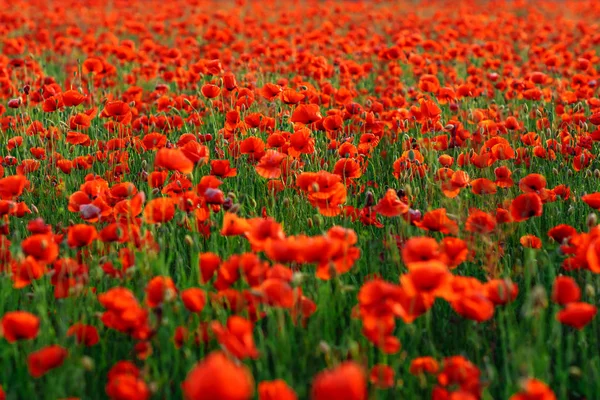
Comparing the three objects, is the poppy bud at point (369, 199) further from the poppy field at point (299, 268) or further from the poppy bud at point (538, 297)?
the poppy bud at point (538, 297)

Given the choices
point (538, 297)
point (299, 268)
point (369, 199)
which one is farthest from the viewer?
point (369, 199)

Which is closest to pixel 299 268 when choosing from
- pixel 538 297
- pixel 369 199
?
pixel 369 199

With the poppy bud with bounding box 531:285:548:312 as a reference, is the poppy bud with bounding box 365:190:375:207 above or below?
below

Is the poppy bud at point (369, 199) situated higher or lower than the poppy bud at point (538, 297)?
lower

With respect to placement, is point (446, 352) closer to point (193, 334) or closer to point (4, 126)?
point (193, 334)

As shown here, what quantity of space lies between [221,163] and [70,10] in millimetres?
10040

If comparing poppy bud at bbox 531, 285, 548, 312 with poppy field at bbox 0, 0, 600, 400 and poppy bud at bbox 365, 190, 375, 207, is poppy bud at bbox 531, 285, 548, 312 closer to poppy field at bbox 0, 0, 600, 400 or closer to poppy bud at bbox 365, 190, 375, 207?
poppy field at bbox 0, 0, 600, 400

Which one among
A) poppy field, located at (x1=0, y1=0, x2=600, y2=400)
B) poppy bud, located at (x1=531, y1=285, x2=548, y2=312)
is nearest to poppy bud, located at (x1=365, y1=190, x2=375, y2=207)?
poppy field, located at (x1=0, y1=0, x2=600, y2=400)

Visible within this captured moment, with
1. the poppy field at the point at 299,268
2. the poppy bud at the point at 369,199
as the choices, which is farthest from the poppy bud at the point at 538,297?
the poppy bud at the point at 369,199

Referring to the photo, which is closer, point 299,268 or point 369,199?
point 299,268

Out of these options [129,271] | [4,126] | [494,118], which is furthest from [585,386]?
[4,126]

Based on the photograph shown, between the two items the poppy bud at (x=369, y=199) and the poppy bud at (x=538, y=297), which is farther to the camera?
the poppy bud at (x=369, y=199)

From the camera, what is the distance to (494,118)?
429 cm

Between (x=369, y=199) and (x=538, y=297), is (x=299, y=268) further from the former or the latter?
(x=538, y=297)
